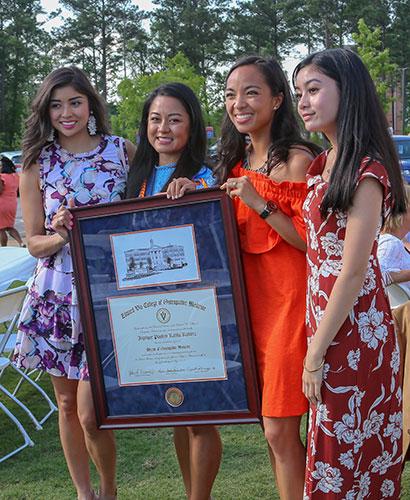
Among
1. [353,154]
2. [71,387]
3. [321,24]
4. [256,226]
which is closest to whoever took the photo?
[353,154]

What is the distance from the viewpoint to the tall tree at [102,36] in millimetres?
61812

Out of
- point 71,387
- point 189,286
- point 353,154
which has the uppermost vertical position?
point 353,154

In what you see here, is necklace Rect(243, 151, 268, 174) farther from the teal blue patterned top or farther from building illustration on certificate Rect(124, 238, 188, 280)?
building illustration on certificate Rect(124, 238, 188, 280)

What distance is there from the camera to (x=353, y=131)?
249 cm

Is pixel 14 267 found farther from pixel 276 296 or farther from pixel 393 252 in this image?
pixel 276 296

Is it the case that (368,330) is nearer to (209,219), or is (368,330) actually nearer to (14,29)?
(209,219)

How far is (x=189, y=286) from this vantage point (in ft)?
9.86

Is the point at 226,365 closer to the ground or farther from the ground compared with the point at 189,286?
closer to the ground

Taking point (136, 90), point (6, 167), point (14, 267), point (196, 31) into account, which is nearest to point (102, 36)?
point (196, 31)

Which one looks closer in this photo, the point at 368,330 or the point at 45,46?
the point at 368,330

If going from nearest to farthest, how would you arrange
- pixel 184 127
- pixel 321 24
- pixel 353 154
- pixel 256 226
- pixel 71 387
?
pixel 353 154 < pixel 256 226 < pixel 184 127 < pixel 71 387 < pixel 321 24

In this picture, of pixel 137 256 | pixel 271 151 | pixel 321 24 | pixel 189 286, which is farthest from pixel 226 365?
pixel 321 24

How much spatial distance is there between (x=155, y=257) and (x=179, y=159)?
0.52m

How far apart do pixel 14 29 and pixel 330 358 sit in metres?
59.1
